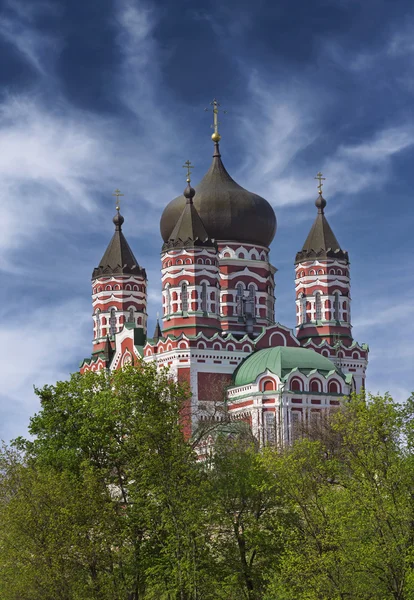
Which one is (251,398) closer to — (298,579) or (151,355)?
(151,355)

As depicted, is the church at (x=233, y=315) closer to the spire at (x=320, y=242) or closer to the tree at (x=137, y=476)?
the spire at (x=320, y=242)

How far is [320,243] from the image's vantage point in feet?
193

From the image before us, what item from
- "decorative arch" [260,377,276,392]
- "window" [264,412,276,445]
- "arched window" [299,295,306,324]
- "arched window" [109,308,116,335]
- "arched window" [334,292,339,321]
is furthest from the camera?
"arched window" [109,308,116,335]

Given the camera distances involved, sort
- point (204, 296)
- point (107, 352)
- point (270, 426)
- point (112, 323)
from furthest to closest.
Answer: point (112, 323), point (107, 352), point (204, 296), point (270, 426)

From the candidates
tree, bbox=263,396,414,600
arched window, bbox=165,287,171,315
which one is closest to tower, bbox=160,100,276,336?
arched window, bbox=165,287,171,315

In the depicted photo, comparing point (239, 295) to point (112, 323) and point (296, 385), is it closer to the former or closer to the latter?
point (112, 323)

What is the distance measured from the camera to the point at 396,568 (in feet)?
83.4

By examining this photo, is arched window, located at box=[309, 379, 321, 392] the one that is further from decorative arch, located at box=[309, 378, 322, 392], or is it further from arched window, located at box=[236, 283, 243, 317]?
arched window, located at box=[236, 283, 243, 317]

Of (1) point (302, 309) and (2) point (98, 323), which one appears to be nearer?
(1) point (302, 309)

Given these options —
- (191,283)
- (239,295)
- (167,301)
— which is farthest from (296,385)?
(239,295)

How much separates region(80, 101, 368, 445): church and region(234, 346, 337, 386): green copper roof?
0.06 meters

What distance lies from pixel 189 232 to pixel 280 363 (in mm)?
7072

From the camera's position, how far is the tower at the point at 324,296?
5750 cm

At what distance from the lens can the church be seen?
1994 inches
